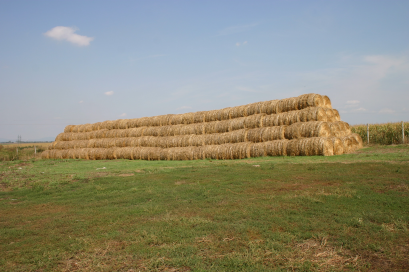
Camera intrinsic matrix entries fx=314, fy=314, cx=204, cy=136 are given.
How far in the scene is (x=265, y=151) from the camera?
2156 cm

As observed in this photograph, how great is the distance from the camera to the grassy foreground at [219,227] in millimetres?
4691

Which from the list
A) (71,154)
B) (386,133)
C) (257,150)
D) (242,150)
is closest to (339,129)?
(257,150)

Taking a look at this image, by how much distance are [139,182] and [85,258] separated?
744 cm

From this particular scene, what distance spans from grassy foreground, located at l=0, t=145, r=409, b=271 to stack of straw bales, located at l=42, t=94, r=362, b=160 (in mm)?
9772

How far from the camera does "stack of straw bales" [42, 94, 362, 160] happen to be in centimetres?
2038

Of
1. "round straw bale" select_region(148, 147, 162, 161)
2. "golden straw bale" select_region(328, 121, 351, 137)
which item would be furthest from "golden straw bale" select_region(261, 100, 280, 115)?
"round straw bale" select_region(148, 147, 162, 161)

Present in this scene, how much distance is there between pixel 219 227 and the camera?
609 centimetres

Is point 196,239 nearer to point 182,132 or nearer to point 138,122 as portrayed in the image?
point 182,132

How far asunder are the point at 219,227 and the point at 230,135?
61.2ft

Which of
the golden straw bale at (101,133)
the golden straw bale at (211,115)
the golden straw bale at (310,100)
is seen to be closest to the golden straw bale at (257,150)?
the golden straw bale at (310,100)

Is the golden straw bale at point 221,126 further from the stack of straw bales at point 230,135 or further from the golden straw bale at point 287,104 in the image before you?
the golden straw bale at point 287,104

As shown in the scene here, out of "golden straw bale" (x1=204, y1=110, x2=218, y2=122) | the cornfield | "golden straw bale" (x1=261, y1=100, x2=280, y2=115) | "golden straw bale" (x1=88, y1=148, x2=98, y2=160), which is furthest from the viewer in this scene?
"golden straw bale" (x1=88, y1=148, x2=98, y2=160)

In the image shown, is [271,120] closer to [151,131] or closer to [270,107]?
[270,107]

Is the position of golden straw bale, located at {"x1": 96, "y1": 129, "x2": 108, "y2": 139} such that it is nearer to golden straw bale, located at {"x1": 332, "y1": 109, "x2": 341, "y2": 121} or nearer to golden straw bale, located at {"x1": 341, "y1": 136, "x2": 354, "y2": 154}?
golden straw bale, located at {"x1": 332, "y1": 109, "x2": 341, "y2": 121}
